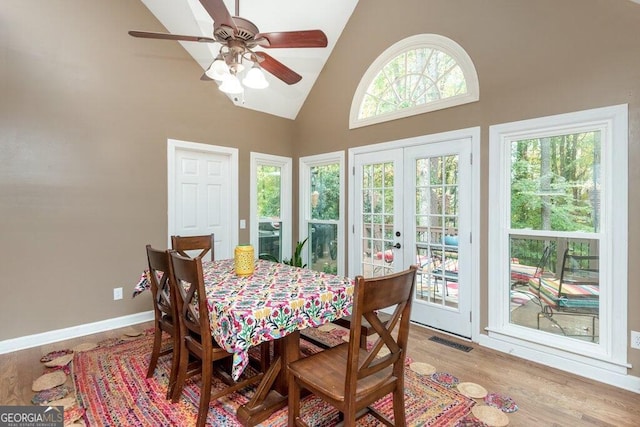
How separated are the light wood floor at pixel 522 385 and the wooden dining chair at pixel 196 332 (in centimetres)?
111

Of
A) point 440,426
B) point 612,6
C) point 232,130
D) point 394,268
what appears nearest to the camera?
point 440,426

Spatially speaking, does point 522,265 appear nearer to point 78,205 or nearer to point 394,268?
point 394,268

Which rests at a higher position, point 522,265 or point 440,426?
point 522,265

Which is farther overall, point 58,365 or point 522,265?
point 522,265

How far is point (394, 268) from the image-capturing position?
3650 mm

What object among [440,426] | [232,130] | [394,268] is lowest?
[440,426]

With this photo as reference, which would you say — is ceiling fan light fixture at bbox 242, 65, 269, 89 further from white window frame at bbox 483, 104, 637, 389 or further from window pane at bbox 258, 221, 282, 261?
window pane at bbox 258, 221, 282, 261

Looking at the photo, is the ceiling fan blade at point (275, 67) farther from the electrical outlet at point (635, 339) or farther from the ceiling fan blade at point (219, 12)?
the electrical outlet at point (635, 339)

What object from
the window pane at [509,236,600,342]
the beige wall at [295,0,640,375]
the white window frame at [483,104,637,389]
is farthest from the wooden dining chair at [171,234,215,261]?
the window pane at [509,236,600,342]

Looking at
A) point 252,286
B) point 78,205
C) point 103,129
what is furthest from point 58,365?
point 103,129

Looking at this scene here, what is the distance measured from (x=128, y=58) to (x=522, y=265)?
→ 4407mm

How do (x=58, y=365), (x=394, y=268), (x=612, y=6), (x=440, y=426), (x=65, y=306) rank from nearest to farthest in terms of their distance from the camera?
(x=440, y=426) → (x=612, y=6) → (x=58, y=365) → (x=65, y=306) → (x=394, y=268)

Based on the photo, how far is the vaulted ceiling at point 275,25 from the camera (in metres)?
3.37

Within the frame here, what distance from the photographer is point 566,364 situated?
2.46 m
